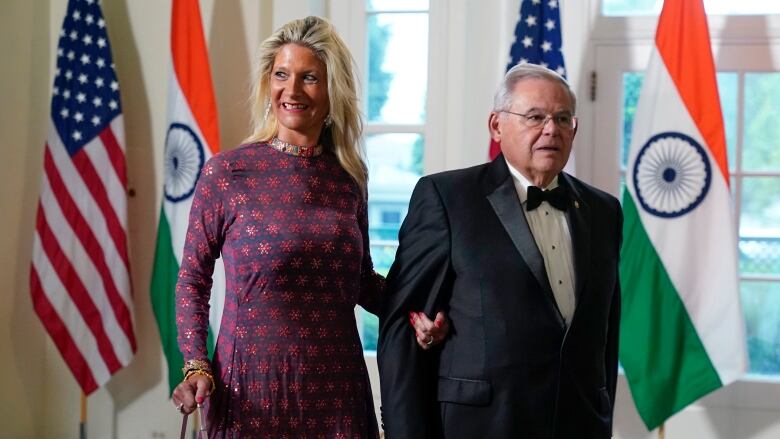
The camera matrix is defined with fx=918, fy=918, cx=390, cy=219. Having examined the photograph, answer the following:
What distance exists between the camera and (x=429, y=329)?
185cm

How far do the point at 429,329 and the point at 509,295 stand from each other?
6.9 inches

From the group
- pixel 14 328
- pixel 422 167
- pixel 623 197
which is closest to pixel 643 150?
pixel 623 197

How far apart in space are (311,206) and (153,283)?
6.59ft

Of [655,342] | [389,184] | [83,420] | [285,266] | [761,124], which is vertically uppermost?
[761,124]

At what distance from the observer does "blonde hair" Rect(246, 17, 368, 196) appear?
2033 mm

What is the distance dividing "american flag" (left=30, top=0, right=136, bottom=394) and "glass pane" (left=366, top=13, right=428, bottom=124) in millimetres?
1104

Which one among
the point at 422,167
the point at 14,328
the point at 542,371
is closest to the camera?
the point at 542,371

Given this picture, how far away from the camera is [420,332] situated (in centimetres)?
187

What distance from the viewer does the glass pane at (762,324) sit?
3615mm

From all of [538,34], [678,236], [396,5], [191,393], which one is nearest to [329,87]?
[191,393]

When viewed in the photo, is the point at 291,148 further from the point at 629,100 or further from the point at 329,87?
the point at 629,100

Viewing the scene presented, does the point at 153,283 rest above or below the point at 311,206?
below

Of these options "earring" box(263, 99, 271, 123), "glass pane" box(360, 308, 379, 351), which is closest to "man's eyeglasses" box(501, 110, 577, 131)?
"earring" box(263, 99, 271, 123)

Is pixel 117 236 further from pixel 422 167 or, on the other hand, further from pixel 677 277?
pixel 677 277
